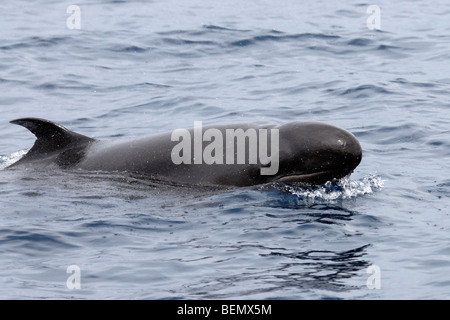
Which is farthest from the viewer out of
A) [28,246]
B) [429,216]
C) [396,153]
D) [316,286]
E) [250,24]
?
[250,24]

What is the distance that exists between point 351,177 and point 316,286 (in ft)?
16.5

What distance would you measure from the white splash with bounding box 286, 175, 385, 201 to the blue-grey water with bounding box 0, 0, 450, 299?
0.10 ft

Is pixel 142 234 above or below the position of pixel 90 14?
below

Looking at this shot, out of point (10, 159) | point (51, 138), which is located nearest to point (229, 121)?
point (10, 159)

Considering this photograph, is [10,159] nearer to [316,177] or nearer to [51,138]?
[51,138]

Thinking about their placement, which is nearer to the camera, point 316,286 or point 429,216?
point 316,286

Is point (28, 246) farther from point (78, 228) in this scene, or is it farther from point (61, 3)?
point (61, 3)

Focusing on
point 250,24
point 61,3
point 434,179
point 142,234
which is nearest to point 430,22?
point 250,24

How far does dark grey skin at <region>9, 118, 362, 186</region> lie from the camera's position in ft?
43.4

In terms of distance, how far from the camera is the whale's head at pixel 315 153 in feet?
43.2

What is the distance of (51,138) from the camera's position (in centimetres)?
1453

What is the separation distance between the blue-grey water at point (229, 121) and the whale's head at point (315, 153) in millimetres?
247

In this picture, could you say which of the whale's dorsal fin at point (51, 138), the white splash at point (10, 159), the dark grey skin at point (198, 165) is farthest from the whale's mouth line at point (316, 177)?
the white splash at point (10, 159)

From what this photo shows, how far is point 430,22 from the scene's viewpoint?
30.8 m
